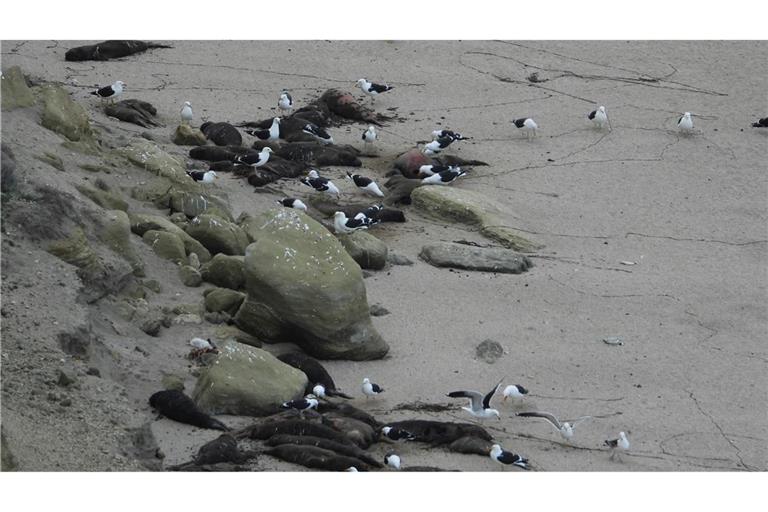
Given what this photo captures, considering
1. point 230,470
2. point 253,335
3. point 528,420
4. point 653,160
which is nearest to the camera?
point 230,470

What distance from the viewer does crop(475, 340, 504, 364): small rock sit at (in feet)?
45.0

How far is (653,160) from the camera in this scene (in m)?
20.5

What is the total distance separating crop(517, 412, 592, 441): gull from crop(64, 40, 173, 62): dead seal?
12.7 m

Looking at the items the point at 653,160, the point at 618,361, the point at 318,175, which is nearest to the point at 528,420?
the point at 618,361

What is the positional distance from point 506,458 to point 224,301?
13.2 feet

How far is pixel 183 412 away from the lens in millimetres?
11250

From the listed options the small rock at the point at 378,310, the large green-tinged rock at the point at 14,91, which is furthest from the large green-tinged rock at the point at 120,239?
the small rock at the point at 378,310

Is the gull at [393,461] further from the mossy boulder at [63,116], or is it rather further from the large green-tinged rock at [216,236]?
the mossy boulder at [63,116]

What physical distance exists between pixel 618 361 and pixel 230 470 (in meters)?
5.36

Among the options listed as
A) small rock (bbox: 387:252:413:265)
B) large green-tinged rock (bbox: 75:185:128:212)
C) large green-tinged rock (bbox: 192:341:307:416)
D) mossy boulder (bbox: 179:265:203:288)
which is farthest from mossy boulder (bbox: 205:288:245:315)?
small rock (bbox: 387:252:413:265)

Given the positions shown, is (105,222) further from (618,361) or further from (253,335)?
(618,361)

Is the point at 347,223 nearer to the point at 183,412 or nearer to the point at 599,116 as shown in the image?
the point at 183,412

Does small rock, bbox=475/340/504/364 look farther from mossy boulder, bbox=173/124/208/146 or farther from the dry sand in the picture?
mossy boulder, bbox=173/124/208/146

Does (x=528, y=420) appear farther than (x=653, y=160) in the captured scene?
No
